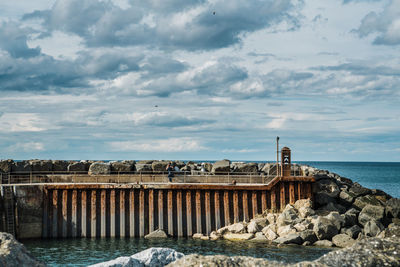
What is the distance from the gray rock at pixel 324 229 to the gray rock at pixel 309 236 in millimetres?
250

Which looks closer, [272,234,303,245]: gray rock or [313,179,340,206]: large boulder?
[272,234,303,245]: gray rock

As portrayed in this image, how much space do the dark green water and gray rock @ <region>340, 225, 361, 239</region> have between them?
2.72 metres

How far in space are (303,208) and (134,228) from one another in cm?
1081

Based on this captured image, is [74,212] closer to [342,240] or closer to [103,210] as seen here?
[103,210]

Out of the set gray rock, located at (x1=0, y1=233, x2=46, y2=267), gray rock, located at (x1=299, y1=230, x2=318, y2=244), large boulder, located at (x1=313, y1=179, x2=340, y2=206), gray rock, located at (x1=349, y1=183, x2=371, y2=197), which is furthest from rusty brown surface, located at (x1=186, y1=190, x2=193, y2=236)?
gray rock, located at (x1=0, y1=233, x2=46, y2=267)

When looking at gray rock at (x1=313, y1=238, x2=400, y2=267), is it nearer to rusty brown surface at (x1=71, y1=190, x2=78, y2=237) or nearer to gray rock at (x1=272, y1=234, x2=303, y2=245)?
gray rock at (x1=272, y1=234, x2=303, y2=245)

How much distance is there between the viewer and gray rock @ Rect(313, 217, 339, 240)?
89.3 ft

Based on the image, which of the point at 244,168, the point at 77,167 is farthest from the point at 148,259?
the point at 77,167

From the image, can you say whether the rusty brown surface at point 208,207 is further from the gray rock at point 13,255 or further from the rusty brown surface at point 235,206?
the gray rock at point 13,255

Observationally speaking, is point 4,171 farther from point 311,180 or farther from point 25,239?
point 311,180

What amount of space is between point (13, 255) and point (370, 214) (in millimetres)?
25026

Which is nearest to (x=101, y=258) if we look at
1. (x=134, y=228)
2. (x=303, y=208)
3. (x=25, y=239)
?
(x=134, y=228)

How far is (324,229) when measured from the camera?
27312 millimetres

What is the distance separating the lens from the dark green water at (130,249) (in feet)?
78.9
